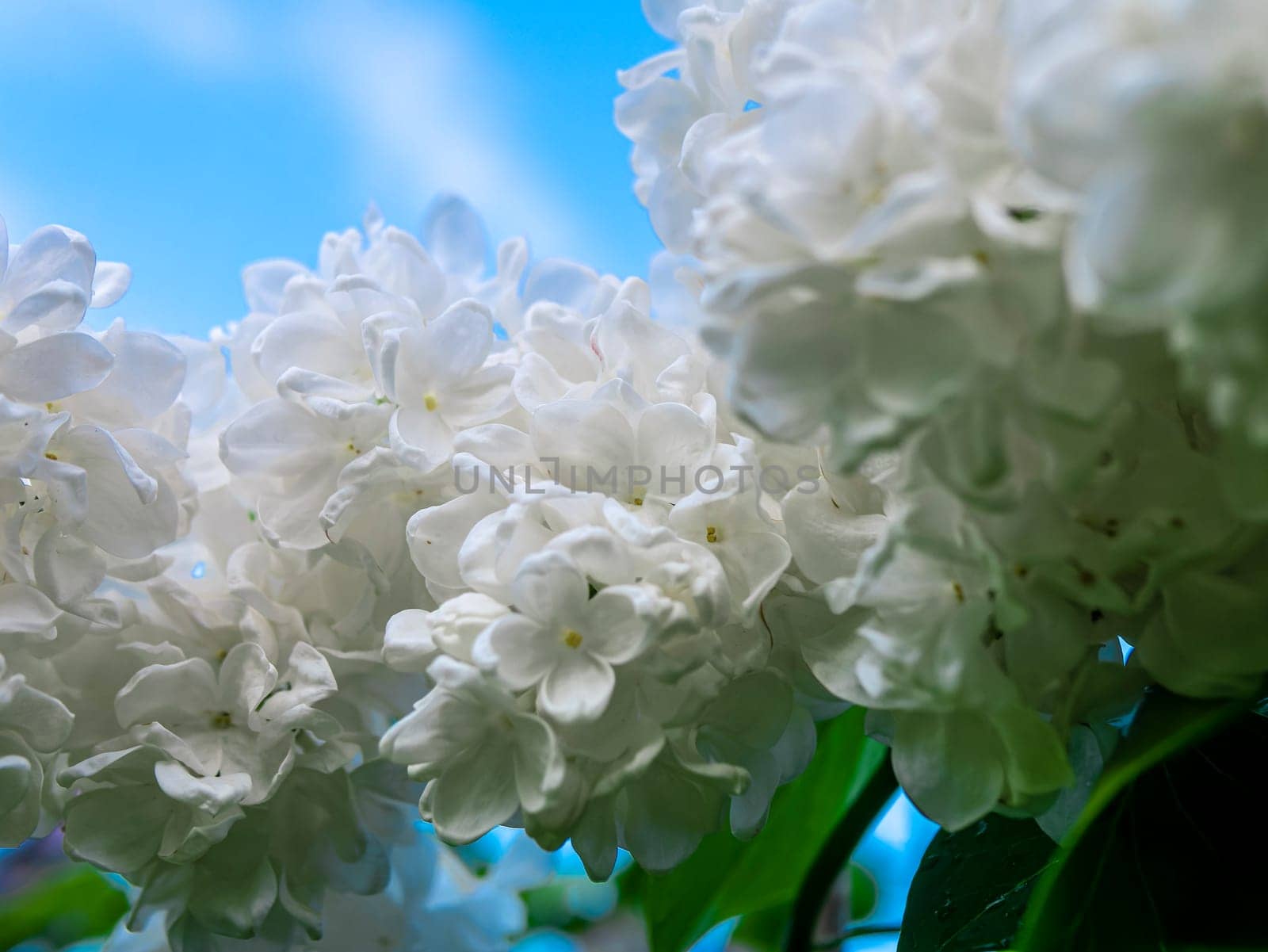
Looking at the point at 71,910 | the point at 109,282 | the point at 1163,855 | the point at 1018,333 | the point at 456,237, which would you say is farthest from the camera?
the point at 71,910

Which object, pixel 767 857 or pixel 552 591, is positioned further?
pixel 767 857

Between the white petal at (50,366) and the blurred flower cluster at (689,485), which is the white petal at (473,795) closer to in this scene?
the blurred flower cluster at (689,485)

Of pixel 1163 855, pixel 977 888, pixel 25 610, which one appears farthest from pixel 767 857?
pixel 25 610

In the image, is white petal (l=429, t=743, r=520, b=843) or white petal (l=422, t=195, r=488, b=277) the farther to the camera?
white petal (l=422, t=195, r=488, b=277)

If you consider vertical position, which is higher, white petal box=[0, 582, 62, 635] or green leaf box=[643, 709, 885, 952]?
white petal box=[0, 582, 62, 635]

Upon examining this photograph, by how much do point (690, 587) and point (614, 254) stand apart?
30.3 inches

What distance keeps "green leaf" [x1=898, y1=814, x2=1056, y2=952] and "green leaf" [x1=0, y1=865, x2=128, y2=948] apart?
0.57m

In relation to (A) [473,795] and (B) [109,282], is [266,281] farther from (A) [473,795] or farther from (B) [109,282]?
(A) [473,795]

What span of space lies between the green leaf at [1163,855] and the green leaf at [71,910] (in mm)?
659

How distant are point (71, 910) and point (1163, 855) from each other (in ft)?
2.37

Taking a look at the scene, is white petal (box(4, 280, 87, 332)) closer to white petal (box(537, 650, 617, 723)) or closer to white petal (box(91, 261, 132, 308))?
white petal (box(91, 261, 132, 308))

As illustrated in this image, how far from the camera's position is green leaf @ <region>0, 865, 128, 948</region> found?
773mm

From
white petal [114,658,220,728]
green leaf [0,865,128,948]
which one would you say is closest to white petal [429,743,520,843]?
white petal [114,658,220,728]

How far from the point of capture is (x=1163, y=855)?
0.37 m
